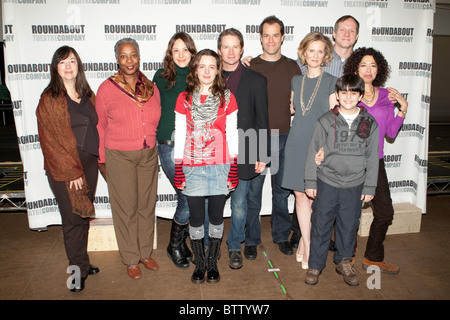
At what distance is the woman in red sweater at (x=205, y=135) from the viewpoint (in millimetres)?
2756

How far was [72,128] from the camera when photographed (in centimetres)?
278

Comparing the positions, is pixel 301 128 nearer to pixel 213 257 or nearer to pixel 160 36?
pixel 213 257

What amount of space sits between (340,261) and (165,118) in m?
1.83

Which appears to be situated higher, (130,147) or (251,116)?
(251,116)

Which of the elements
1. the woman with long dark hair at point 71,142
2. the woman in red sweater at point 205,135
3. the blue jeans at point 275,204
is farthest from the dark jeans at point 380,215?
the woman with long dark hair at point 71,142

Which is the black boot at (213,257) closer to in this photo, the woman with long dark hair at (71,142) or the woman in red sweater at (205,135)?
the woman in red sweater at (205,135)

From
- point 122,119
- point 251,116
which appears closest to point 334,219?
point 251,116

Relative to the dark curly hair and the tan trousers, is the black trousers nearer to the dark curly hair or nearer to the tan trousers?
the tan trousers

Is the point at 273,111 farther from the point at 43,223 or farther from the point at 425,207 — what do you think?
the point at 43,223

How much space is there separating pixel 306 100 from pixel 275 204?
1.09 meters

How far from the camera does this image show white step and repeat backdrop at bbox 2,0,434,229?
12.1 feet

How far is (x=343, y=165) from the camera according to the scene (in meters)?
2.75

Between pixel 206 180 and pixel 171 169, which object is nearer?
pixel 206 180

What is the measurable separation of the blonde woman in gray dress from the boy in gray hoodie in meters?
0.17
